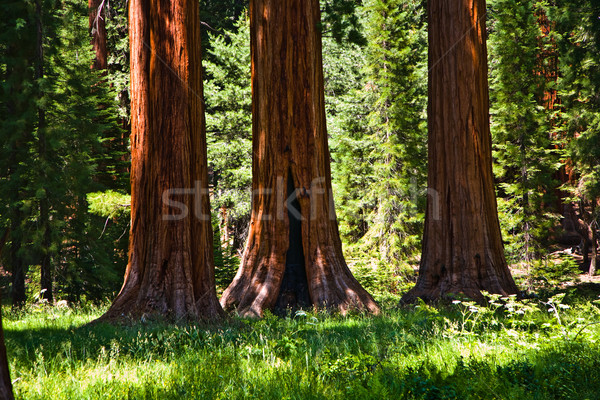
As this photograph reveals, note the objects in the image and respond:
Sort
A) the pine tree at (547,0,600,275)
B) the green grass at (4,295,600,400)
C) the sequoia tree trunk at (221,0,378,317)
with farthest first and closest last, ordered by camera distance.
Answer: the pine tree at (547,0,600,275) < the sequoia tree trunk at (221,0,378,317) < the green grass at (4,295,600,400)

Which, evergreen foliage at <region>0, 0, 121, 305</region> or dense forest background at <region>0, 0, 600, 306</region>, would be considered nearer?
evergreen foliage at <region>0, 0, 121, 305</region>

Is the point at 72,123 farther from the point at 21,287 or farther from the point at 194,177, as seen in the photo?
the point at 194,177

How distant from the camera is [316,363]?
406cm

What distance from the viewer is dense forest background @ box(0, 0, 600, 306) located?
1272cm

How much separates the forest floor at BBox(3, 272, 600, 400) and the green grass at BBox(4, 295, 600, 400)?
0.01 meters

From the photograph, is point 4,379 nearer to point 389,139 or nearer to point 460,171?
A: point 460,171

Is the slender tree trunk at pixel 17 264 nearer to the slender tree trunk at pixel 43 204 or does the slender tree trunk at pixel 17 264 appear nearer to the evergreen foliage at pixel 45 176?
the evergreen foliage at pixel 45 176

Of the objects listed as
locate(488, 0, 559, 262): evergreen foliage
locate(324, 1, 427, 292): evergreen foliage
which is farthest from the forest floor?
locate(488, 0, 559, 262): evergreen foliage

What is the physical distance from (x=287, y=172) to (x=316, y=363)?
4.50m

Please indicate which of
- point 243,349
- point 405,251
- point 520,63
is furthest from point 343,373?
point 520,63

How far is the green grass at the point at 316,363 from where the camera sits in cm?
331

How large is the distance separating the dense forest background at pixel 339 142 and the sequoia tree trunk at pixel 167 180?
600cm

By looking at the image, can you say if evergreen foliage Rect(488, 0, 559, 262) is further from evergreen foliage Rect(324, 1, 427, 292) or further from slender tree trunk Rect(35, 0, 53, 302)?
slender tree trunk Rect(35, 0, 53, 302)

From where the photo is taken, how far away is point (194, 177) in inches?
278
